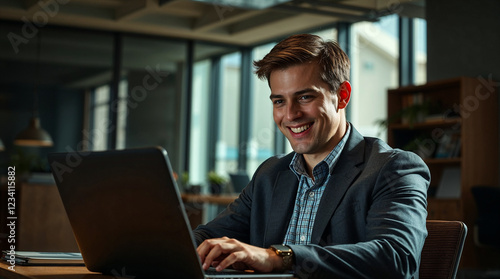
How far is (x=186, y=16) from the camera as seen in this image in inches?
366

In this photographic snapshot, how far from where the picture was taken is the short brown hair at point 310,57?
1718mm

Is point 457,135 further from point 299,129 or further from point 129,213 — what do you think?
point 129,213

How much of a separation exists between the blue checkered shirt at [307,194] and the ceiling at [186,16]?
550cm

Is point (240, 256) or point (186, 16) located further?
point (186, 16)

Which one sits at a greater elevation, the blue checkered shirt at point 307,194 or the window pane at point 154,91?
the window pane at point 154,91

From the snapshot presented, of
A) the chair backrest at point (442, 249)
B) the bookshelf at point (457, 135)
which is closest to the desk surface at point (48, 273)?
the chair backrest at point (442, 249)

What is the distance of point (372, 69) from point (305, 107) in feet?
21.2

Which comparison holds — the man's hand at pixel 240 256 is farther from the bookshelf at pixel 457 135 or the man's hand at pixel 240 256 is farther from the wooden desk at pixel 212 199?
the wooden desk at pixel 212 199

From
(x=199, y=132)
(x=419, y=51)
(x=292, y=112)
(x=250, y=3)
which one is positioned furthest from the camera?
(x=199, y=132)

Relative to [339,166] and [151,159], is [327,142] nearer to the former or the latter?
[339,166]

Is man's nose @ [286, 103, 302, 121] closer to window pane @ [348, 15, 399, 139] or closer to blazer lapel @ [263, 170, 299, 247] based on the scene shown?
blazer lapel @ [263, 170, 299, 247]

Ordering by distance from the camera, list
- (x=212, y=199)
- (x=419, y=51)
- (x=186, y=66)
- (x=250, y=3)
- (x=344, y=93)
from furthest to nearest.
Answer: (x=186, y=66) < (x=419, y=51) < (x=212, y=199) < (x=250, y=3) < (x=344, y=93)

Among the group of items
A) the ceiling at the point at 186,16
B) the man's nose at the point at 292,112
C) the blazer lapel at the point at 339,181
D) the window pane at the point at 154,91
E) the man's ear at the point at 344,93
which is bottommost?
the blazer lapel at the point at 339,181

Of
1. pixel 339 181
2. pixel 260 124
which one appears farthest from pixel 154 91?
pixel 339 181
